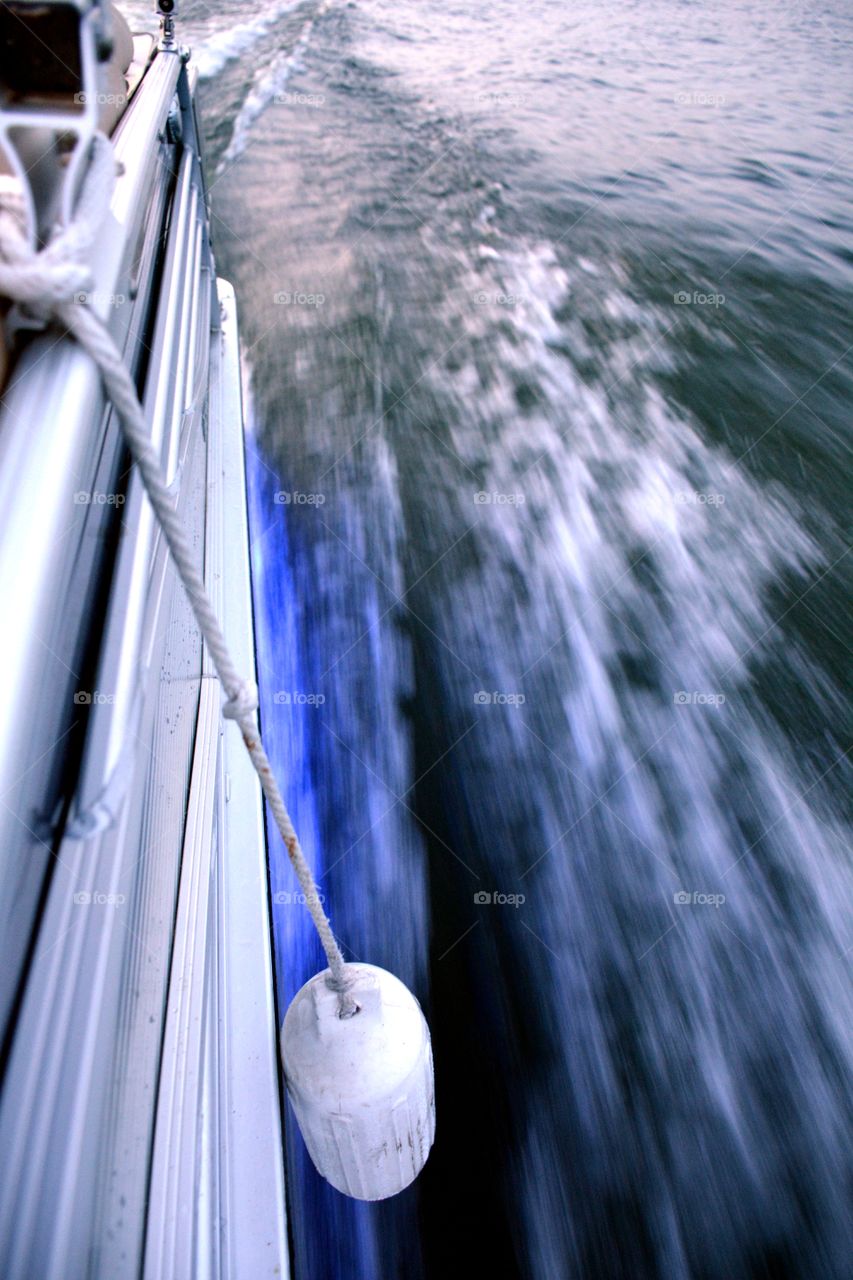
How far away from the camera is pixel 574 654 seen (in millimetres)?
2473

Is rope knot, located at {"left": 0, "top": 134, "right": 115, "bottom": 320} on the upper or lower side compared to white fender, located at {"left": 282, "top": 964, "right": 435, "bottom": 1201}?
upper

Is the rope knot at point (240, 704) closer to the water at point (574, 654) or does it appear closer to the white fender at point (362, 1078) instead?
the white fender at point (362, 1078)

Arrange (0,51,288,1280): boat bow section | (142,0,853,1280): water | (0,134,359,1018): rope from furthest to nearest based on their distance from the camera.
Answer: (142,0,853,1280): water
(0,51,288,1280): boat bow section
(0,134,359,1018): rope

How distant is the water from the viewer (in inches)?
59.5

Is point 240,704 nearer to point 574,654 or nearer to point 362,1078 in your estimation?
point 362,1078

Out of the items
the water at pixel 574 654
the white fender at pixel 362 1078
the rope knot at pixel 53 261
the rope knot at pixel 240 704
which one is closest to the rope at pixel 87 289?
the rope knot at pixel 53 261

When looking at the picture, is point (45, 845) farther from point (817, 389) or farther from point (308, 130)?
point (308, 130)

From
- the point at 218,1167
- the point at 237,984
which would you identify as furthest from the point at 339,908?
the point at 218,1167

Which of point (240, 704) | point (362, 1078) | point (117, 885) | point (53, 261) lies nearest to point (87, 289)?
point (53, 261)

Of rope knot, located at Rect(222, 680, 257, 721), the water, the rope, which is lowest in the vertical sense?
the water

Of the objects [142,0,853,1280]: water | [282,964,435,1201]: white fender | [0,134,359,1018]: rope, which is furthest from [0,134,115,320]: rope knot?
[142,0,853,1280]: water

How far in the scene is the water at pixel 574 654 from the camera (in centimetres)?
151

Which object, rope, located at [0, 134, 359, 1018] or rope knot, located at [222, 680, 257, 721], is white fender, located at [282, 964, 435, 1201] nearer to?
rope knot, located at [222, 680, 257, 721]

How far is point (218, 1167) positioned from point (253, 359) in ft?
11.9
